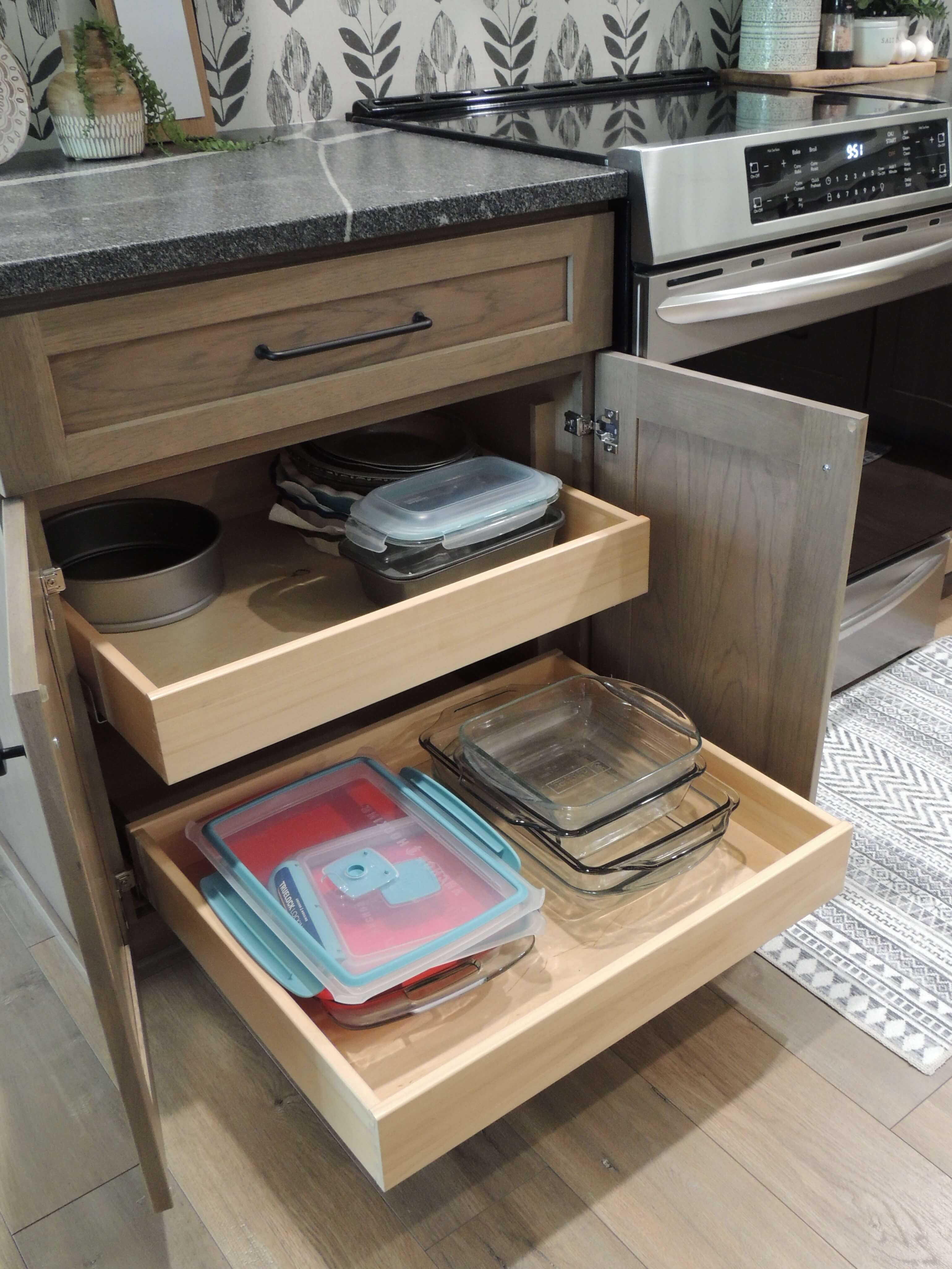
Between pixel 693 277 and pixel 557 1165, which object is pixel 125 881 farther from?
pixel 693 277

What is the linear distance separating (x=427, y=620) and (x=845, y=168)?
80cm

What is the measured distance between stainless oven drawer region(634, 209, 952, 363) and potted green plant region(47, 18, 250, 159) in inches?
25.7

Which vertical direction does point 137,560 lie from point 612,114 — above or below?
below

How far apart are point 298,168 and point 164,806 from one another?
0.76 m

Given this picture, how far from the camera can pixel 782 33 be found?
5.87 ft

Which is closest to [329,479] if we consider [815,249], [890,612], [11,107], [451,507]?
[451,507]

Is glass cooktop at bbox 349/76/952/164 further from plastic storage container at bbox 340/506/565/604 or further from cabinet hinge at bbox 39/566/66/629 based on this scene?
cabinet hinge at bbox 39/566/66/629

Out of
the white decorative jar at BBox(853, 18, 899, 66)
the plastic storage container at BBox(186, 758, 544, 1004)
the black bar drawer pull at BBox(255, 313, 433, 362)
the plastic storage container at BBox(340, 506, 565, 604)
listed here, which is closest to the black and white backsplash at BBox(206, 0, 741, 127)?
the white decorative jar at BBox(853, 18, 899, 66)

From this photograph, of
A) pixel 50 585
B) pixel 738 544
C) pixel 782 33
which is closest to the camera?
pixel 50 585

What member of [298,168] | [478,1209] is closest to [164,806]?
[478,1209]

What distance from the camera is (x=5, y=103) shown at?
1.26m

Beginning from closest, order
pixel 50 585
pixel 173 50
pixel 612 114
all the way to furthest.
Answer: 1. pixel 50 585
2. pixel 173 50
3. pixel 612 114

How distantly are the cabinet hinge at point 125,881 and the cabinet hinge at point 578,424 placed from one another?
0.75 meters

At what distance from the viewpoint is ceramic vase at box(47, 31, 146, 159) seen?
1.29 metres
